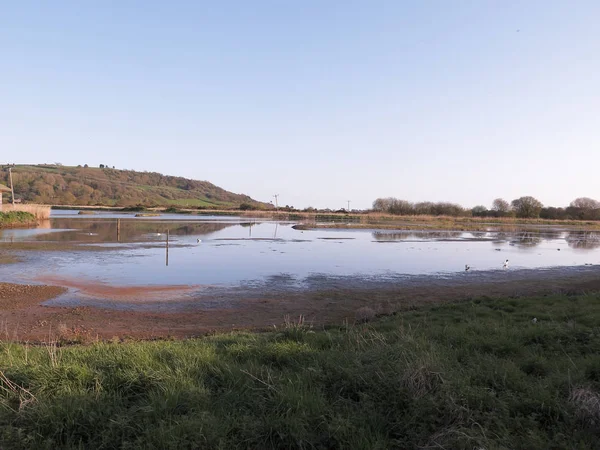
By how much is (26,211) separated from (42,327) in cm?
4727

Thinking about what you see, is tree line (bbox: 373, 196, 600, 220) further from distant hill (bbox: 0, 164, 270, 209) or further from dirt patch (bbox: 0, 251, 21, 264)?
dirt patch (bbox: 0, 251, 21, 264)

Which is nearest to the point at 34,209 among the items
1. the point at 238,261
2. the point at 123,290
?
the point at 238,261

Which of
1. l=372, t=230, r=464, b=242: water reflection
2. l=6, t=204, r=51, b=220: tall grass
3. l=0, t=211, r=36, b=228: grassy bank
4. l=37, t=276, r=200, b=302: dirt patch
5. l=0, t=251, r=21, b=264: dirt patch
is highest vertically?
l=6, t=204, r=51, b=220: tall grass

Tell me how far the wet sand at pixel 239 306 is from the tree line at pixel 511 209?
84694mm

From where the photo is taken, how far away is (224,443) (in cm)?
394

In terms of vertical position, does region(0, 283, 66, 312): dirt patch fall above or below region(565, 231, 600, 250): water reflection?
below

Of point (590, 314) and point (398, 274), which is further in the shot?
point (398, 274)

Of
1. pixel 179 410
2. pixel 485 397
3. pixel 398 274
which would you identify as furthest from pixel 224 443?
pixel 398 274

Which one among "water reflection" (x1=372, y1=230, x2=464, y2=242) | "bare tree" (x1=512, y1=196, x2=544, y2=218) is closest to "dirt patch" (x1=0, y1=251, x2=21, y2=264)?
"water reflection" (x1=372, y1=230, x2=464, y2=242)

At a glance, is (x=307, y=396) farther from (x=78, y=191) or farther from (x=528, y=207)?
(x=78, y=191)

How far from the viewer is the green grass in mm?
4109

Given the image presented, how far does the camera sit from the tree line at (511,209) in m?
95.8

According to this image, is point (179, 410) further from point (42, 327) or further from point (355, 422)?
point (42, 327)

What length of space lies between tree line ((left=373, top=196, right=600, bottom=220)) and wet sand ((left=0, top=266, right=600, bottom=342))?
84.7 m
